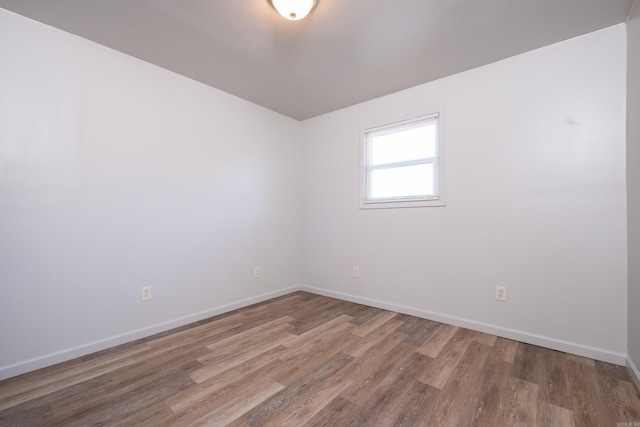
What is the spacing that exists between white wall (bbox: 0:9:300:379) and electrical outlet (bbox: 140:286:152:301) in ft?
0.12

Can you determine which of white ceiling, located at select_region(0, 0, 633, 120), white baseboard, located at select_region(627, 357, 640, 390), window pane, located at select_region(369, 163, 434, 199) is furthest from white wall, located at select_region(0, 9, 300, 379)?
white baseboard, located at select_region(627, 357, 640, 390)

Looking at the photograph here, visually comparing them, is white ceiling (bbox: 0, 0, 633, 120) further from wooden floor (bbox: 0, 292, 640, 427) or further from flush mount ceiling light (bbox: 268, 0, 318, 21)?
wooden floor (bbox: 0, 292, 640, 427)

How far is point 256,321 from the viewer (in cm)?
261

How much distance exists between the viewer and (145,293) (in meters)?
2.30

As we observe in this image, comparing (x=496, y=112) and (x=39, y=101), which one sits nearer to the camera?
(x=39, y=101)

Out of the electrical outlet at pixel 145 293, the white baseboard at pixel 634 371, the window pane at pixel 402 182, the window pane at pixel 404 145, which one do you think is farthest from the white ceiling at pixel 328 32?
the white baseboard at pixel 634 371

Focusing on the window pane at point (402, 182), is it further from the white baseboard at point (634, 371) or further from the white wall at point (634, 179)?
the white baseboard at point (634, 371)

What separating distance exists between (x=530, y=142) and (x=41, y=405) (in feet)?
12.2

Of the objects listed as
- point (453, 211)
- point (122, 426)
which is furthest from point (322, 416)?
point (453, 211)

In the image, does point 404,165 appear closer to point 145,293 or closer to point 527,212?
point 527,212

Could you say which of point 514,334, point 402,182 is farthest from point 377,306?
point 402,182

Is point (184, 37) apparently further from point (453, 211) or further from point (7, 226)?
point (453, 211)

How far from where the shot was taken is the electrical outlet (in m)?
2.28

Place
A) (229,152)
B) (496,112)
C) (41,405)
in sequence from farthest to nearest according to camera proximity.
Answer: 1. (229,152)
2. (496,112)
3. (41,405)
